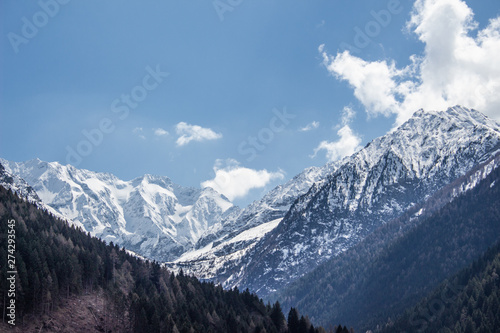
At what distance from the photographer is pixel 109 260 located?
15688 centimetres

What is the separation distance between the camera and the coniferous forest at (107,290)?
109 m

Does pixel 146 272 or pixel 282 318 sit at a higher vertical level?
pixel 146 272

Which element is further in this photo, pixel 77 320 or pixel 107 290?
pixel 107 290

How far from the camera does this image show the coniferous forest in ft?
358

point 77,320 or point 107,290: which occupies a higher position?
point 107,290

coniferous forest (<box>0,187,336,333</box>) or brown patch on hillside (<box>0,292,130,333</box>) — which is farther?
coniferous forest (<box>0,187,336,333</box>)

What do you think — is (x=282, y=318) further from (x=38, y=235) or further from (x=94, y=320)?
(x=38, y=235)

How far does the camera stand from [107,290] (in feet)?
448

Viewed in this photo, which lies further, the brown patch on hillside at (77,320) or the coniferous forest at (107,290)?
the coniferous forest at (107,290)

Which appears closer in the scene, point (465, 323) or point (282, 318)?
point (282, 318)

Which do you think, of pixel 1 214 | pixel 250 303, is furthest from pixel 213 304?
pixel 1 214

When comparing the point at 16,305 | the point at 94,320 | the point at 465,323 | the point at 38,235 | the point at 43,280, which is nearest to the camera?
the point at 16,305

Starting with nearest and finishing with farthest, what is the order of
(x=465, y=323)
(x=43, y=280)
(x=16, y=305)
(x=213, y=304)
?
(x=16, y=305)
(x=43, y=280)
(x=213, y=304)
(x=465, y=323)

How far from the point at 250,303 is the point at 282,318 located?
16852 millimetres
